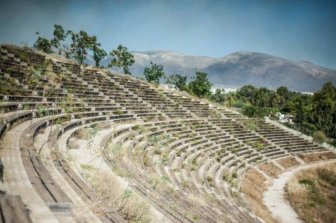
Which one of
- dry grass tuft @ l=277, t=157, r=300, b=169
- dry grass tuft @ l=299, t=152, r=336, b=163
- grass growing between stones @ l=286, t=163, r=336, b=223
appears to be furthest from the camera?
dry grass tuft @ l=299, t=152, r=336, b=163

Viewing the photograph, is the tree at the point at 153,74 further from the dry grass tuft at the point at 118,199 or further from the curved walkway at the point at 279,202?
the dry grass tuft at the point at 118,199

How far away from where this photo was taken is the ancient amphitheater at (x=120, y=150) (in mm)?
4566

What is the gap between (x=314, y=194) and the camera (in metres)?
21.3

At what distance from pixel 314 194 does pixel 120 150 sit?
17042 millimetres

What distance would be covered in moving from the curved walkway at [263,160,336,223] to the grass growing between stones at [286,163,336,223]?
1.37 ft

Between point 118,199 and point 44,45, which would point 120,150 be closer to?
point 118,199

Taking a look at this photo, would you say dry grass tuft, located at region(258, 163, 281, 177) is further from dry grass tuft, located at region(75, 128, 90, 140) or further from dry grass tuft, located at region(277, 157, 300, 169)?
dry grass tuft, located at region(75, 128, 90, 140)

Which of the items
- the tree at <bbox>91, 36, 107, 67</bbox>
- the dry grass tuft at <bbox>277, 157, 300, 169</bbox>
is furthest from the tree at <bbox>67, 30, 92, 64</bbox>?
the dry grass tuft at <bbox>277, 157, 300, 169</bbox>

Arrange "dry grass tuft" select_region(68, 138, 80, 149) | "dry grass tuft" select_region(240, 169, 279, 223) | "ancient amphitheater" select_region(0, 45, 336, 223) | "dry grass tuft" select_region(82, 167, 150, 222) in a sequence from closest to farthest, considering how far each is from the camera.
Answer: "ancient amphitheater" select_region(0, 45, 336, 223)
"dry grass tuft" select_region(82, 167, 150, 222)
"dry grass tuft" select_region(68, 138, 80, 149)
"dry grass tuft" select_region(240, 169, 279, 223)

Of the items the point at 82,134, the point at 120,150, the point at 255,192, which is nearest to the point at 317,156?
the point at 255,192

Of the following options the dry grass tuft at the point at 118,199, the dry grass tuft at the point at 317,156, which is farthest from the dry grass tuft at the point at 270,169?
the dry grass tuft at the point at 118,199

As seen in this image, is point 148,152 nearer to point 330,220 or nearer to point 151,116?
point 151,116

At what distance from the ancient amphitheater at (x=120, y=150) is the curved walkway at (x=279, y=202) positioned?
0.77 m

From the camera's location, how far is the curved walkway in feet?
53.6
